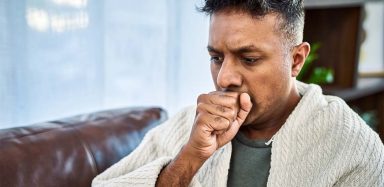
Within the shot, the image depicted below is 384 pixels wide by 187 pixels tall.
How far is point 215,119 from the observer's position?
0.90 m

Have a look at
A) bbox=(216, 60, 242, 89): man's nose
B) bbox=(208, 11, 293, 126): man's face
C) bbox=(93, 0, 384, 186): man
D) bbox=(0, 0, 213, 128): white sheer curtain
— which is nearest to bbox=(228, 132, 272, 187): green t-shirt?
bbox=(93, 0, 384, 186): man

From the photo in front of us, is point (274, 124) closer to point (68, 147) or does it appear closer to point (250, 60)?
point (250, 60)

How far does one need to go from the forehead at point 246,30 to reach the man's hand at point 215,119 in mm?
136

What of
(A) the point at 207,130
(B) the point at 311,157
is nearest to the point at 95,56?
(A) the point at 207,130

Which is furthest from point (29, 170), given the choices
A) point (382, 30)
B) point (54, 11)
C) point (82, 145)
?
point (382, 30)

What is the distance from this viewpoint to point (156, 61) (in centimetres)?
177

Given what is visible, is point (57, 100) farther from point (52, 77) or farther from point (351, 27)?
point (351, 27)

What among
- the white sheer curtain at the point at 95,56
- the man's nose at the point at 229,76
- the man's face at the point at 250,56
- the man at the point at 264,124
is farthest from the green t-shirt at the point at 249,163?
the white sheer curtain at the point at 95,56

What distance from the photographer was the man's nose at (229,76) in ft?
3.11

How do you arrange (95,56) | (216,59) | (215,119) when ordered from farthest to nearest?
(95,56) < (216,59) < (215,119)

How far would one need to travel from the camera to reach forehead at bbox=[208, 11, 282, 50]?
0.95 meters

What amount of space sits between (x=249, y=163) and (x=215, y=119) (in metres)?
0.26

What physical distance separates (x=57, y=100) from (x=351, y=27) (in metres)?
1.85

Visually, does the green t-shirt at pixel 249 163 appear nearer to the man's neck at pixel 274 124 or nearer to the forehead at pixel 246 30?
the man's neck at pixel 274 124
